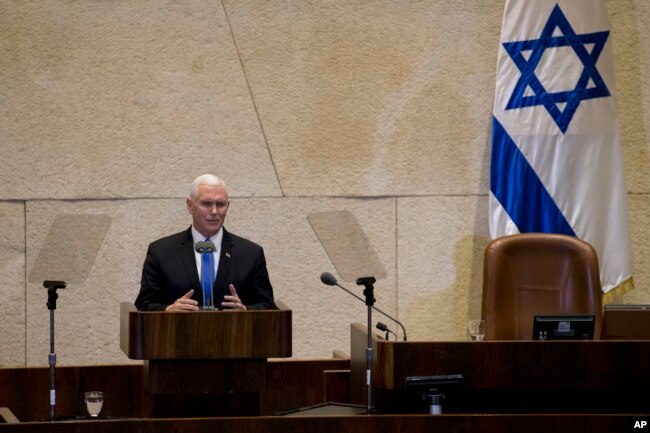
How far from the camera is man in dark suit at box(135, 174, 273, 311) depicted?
4956 millimetres

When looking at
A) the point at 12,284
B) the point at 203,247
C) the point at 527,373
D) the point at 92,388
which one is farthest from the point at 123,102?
the point at 527,373

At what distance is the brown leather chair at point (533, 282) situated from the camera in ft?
17.9

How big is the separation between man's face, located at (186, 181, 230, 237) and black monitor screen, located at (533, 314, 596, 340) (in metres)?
1.56

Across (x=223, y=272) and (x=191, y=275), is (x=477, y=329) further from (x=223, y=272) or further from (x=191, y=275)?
(x=191, y=275)

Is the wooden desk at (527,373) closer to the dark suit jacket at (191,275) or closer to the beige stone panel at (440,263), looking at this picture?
the dark suit jacket at (191,275)

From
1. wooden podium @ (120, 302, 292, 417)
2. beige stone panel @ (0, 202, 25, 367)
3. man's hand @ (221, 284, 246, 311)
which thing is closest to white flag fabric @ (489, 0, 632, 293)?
man's hand @ (221, 284, 246, 311)

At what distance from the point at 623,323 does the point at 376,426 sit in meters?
2.23

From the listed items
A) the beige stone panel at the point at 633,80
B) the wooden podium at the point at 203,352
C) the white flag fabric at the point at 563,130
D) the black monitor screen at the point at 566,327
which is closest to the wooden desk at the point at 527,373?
the black monitor screen at the point at 566,327

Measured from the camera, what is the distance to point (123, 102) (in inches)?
257

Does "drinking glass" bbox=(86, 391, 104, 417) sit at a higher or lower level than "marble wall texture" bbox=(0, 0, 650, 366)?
lower

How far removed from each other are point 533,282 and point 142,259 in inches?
93.2

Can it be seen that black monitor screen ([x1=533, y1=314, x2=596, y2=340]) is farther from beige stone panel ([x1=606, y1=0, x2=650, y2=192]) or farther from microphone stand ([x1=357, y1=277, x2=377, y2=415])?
beige stone panel ([x1=606, y1=0, x2=650, y2=192])

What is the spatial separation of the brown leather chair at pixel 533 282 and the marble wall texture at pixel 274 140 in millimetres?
1190

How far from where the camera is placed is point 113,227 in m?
6.53
